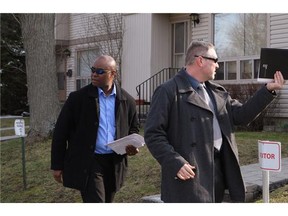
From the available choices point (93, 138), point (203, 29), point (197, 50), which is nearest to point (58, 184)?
point (93, 138)

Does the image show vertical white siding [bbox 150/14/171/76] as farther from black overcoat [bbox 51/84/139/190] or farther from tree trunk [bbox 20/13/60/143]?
black overcoat [bbox 51/84/139/190]

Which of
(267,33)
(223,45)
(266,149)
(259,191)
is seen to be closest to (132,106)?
(266,149)

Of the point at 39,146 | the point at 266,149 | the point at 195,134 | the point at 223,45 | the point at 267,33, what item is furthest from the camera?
the point at 223,45

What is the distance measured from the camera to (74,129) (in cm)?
453

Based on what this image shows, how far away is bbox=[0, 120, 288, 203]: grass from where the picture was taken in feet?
23.8

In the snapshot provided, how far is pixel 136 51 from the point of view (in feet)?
56.3

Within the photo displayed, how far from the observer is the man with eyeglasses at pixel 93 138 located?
4.37 meters

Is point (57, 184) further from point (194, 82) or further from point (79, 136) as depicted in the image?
point (194, 82)

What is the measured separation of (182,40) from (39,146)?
24.3 feet

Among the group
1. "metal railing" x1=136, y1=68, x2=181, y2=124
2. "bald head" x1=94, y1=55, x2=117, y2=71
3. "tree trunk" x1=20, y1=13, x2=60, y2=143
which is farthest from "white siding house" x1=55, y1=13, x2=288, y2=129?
"bald head" x1=94, y1=55, x2=117, y2=71

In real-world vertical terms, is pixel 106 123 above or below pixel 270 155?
above

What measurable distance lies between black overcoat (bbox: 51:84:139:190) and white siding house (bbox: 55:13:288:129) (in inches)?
335

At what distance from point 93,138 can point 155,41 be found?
12528mm

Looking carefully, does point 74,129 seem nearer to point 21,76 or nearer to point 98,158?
point 98,158
